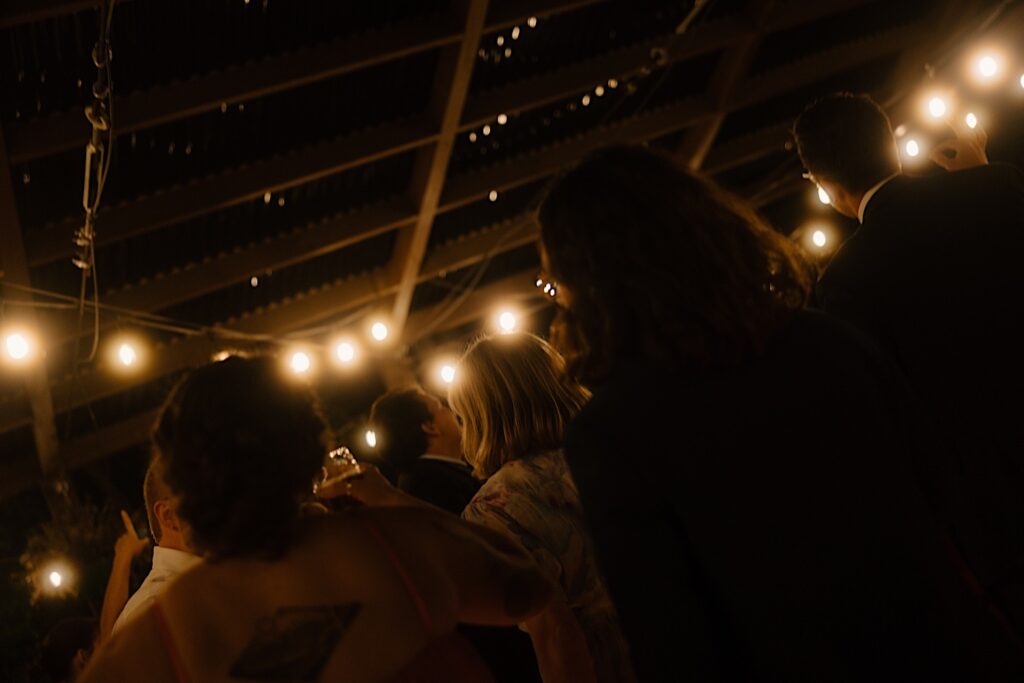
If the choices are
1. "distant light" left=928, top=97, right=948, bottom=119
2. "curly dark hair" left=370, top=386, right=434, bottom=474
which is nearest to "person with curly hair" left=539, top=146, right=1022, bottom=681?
"curly dark hair" left=370, top=386, right=434, bottom=474

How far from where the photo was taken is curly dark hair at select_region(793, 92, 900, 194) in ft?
Result: 7.89

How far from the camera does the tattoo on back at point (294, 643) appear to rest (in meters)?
1.37

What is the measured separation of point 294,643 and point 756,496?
0.79 m

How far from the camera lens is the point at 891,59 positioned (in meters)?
7.71

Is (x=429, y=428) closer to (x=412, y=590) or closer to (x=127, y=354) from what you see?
(x=412, y=590)

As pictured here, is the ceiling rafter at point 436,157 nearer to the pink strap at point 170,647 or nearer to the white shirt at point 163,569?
the white shirt at point 163,569

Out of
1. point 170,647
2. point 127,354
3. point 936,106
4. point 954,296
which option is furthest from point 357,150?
point 170,647

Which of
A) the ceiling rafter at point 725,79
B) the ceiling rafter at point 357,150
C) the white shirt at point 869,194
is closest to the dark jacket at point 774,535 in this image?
the white shirt at point 869,194

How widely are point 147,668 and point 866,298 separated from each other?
5.72ft

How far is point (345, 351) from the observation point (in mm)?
6918

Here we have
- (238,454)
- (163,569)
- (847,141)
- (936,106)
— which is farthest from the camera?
(936,106)

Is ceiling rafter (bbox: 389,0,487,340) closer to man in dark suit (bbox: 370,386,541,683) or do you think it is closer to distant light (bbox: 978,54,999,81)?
man in dark suit (bbox: 370,386,541,683)

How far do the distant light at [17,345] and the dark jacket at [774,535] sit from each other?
14.8ft

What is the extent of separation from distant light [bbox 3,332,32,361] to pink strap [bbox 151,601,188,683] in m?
4.09
